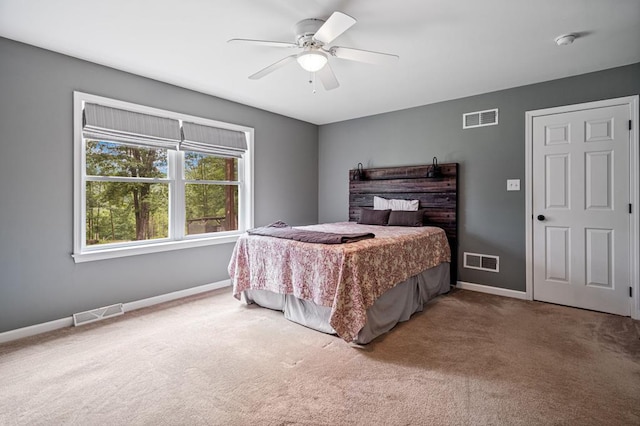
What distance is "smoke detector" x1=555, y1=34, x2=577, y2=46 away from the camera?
8.55 ft

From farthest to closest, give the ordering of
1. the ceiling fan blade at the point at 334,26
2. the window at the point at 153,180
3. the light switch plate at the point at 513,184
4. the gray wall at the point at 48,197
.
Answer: the light switch plate at the point at 513,184 → the window at the point at 153,180 → the gray wall at the point at 48,197 → the ceiling fan blade at the point at 334,26

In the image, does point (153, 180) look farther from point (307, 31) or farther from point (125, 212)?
point (307, 31)

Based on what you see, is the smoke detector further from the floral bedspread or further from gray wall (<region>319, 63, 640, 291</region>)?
the floral bedspread

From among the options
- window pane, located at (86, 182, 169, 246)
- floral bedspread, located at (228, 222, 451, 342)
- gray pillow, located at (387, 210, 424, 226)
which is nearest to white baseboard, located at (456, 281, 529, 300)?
floral bedspread, located at (228, 222, 451, 342)

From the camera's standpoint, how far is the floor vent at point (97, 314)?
3006mm

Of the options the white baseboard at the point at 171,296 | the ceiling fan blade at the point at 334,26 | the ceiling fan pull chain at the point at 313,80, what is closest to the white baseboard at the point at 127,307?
the white baseboard at the point at 171,296

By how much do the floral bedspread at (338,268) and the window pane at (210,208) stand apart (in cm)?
90

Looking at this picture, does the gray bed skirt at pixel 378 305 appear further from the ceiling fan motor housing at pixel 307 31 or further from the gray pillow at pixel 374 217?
the ceiling fan motor housing at pixel 307 31

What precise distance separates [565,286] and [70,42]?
525cm

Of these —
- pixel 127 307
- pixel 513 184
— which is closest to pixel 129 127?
pixel 127 307

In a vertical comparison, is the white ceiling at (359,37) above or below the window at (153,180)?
above

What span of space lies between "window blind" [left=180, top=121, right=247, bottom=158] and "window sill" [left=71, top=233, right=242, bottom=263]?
109 centimetres

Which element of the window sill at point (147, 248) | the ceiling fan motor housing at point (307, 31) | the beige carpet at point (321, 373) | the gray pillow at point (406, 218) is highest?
the ceiling fan motor housing at point (307, 31)

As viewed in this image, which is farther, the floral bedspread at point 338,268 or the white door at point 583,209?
the white door at point 583,209
